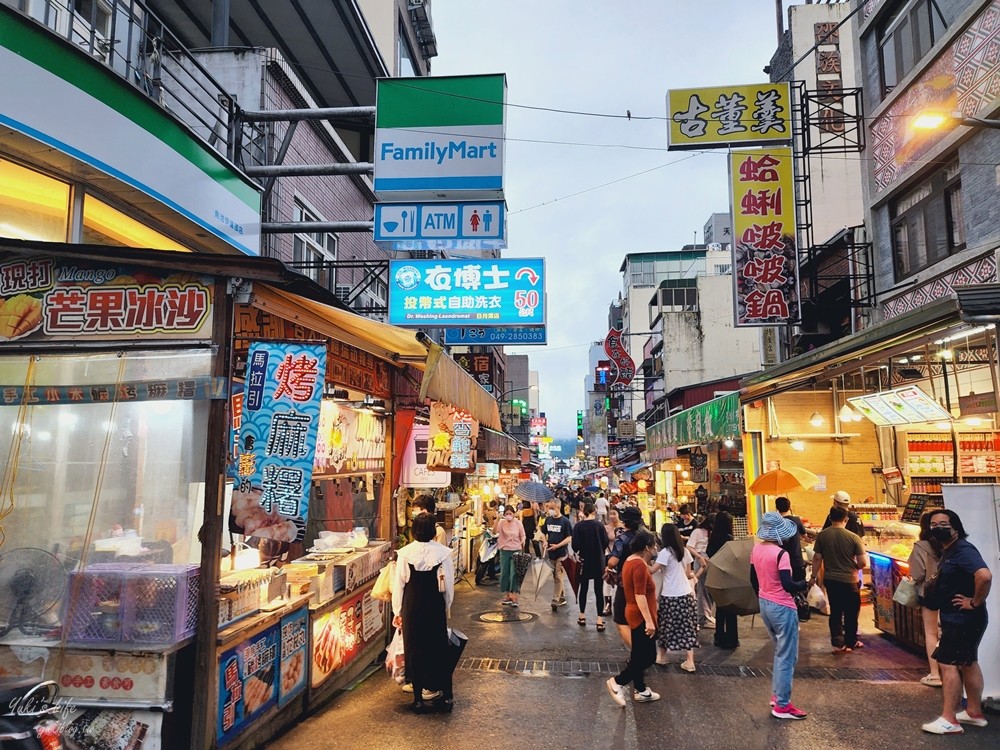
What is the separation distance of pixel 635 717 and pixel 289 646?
3366 mm

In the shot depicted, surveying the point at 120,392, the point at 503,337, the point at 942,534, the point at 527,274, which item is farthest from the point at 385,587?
the point at 503,337

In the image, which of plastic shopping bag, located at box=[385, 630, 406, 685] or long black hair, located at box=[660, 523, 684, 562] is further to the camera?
long black hair, located at box=[660, 523, 684, 562]

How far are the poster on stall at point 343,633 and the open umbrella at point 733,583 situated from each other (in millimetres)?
4453

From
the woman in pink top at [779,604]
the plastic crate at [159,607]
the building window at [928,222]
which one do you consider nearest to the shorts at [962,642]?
the woman in pink top at [779,604]

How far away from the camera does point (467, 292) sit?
11.1 meters

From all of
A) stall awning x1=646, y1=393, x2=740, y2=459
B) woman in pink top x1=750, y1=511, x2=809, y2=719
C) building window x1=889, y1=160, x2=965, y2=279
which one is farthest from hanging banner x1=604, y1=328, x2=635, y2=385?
woman in pink top x1=750, y1=511, x2=809, y2=719

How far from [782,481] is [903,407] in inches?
127

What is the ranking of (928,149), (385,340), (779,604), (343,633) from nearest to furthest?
(779,604) < (343,633) < (385,340) < (928,149)

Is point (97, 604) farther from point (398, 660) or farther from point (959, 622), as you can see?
point (959, 622)

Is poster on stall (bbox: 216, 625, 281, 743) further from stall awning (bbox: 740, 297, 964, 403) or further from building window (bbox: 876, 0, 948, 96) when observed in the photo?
building window (bbox: 876, 0, 948, 96)

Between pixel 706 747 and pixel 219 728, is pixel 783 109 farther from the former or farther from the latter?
pixel 219 728

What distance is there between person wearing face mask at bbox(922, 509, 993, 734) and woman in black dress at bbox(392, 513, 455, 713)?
4.48 metres

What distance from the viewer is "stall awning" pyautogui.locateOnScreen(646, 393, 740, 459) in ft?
46.7

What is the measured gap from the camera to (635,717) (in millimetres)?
6430
